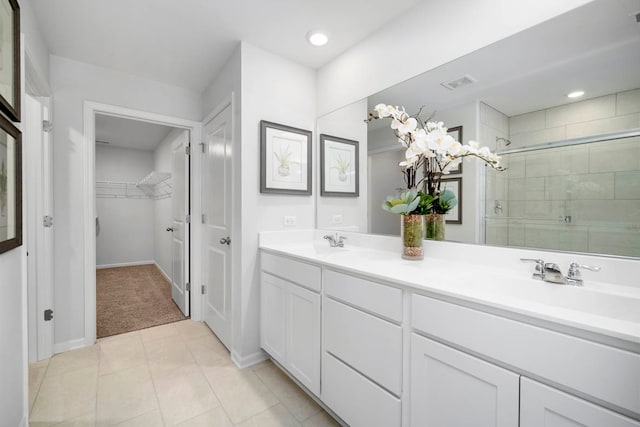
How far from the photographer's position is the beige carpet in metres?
2.78

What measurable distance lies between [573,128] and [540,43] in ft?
1.37

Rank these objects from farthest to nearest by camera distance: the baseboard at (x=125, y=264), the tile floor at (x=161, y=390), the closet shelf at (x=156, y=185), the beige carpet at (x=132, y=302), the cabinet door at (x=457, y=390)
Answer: the baseboard at (x=125, y=264), the closet shelf at (x=156, y=185), the beige carpet at (x=132, y=302), the tile floor at (x=161, y=390), the cabinet door at (x=457, y=390)

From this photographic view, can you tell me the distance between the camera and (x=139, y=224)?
5.58 m

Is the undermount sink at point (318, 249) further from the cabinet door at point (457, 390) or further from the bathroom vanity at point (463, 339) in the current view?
the cabinet door at point (457, 390)

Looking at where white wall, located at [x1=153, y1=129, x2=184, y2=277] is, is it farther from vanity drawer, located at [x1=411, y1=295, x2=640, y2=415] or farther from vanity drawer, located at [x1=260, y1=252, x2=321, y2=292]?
vanity drawer, located at [x1=411, y1=295, x2=640, y2=415]

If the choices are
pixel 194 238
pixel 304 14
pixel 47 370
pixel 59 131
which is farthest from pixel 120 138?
pixel 304 14

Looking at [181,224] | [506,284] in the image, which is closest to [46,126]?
[181,224]

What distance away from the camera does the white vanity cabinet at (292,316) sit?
1566 mm

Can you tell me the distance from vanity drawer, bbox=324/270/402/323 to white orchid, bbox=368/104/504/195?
0.70 meters

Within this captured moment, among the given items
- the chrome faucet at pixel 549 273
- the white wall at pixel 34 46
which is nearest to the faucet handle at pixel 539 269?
the chrome faucet at pixel 549 273

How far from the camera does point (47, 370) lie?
2.00m

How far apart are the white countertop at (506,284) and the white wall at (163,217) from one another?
341 cm

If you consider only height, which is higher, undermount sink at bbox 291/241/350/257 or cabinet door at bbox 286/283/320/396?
undermount sink at bbox 291/241/350/257

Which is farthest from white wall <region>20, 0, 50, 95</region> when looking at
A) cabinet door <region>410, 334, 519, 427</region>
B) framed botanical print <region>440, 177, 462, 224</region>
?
cabinet door <region>410, 334, 519, 427</region>
